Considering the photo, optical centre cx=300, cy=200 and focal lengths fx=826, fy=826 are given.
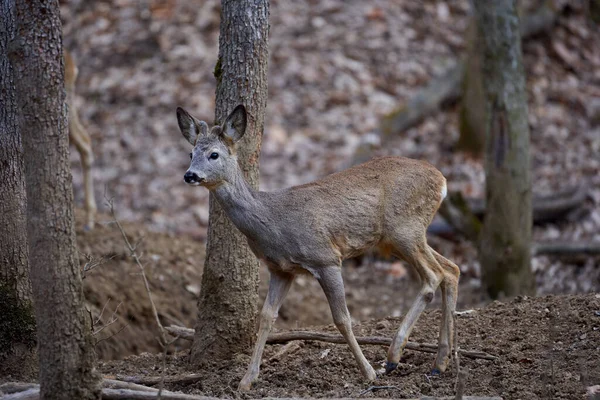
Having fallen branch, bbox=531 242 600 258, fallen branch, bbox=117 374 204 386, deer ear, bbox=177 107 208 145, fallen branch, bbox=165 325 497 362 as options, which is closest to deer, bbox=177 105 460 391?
deer ear, bbox=177 107 208 145

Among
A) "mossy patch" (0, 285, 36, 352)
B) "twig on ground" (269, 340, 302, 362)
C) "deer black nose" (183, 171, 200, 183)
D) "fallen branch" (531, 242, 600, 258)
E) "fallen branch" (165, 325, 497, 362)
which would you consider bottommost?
"fallen branch" (531, 242, 600, 258)

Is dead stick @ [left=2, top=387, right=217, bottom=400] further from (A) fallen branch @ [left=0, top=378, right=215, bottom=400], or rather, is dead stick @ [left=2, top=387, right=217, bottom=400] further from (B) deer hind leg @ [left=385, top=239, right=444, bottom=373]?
(B) deer hind leg @ [left=385, top=239, right=444, bottom=373]

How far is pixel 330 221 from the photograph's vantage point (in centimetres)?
564

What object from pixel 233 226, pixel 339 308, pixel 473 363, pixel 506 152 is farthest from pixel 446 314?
pixel 506 152

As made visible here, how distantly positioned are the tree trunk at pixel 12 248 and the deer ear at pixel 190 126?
1109 millimetres

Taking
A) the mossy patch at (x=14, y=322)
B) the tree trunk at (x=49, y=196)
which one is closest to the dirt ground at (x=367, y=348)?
the mossy patch at (x=14, y=322)

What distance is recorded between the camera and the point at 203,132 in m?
5.63

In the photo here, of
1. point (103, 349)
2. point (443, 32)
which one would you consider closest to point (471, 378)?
point (103, 349)

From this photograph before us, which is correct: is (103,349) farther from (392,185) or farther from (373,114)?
(373,114)

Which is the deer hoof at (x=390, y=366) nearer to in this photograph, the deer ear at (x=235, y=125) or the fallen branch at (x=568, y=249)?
the deer ear at (x=235, y=125)

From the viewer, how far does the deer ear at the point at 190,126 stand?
5.64 m

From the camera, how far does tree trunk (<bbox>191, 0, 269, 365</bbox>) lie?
5949mm

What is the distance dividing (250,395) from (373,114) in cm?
921

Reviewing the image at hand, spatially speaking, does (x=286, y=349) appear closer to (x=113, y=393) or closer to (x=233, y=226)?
(x=233, y=226)
